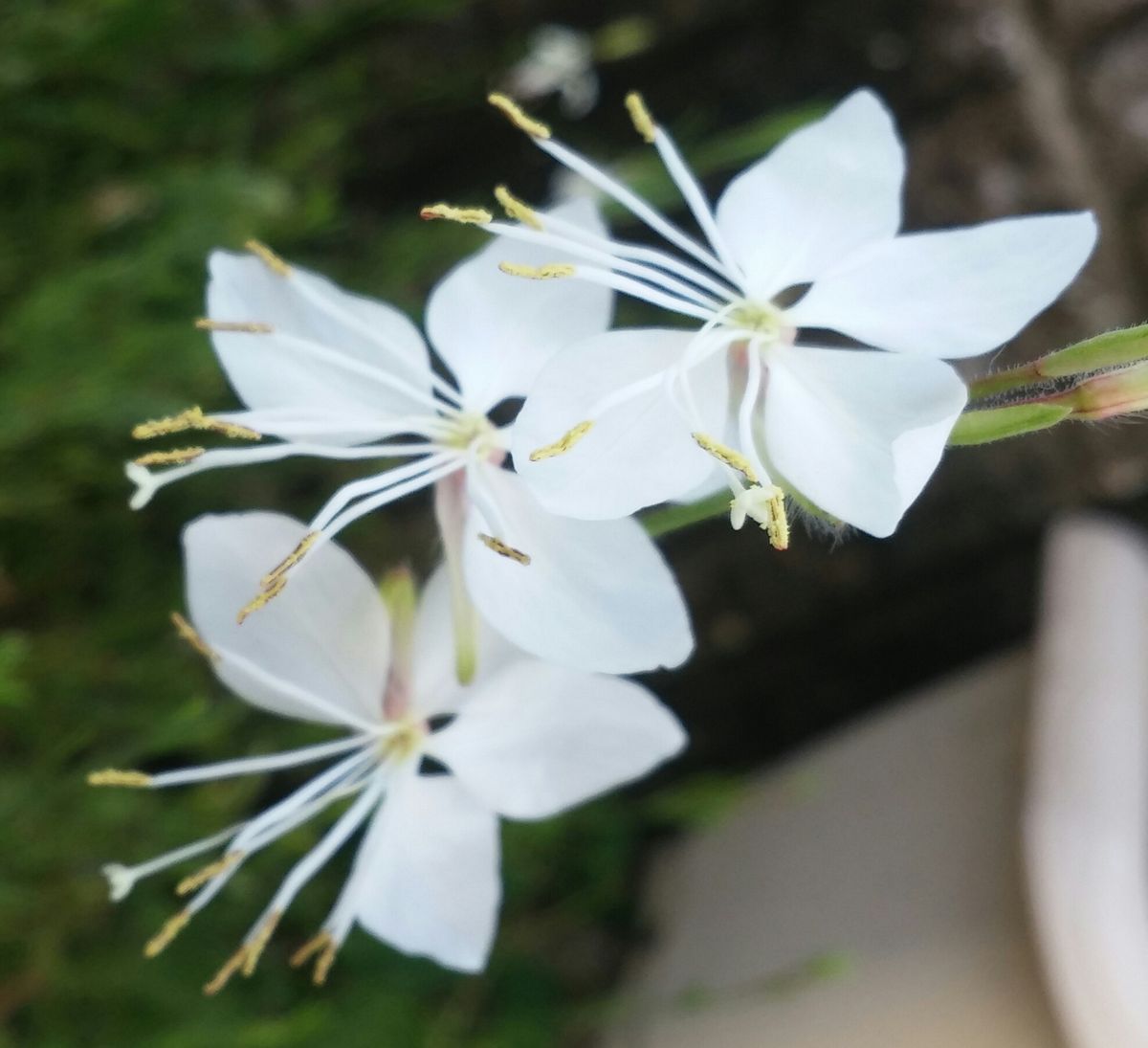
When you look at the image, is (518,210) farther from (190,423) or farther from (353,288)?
(353,288)

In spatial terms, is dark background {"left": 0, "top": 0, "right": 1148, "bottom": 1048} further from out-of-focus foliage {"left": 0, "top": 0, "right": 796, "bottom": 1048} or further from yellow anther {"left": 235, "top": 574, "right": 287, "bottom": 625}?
yellow anther {"left": 235, "top": 574, "right": 287, "bottom": 625}

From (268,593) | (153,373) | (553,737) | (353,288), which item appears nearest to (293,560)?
(268,593)

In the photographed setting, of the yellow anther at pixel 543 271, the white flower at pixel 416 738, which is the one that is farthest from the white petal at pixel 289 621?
the yellow anther at pixel 543 271

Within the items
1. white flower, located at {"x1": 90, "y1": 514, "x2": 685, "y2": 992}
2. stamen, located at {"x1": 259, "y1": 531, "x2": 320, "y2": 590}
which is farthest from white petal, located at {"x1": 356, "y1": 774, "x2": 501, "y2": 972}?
stamen, located at {"x1": 259, "y1": 531, "x2": 320, "y2": 590}

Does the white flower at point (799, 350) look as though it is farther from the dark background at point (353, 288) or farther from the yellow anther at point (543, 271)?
the dark background at point (353, 288)

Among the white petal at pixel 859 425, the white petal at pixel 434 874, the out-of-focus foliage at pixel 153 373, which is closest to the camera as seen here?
the white petal at pixel 859 425

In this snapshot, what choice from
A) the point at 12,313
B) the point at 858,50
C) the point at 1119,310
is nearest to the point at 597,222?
the point at 12,313
